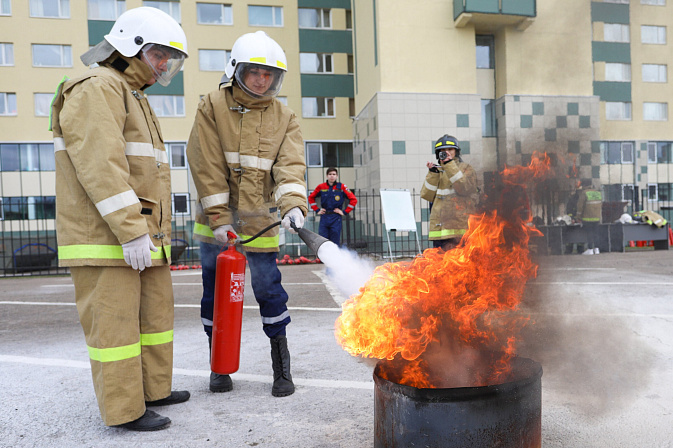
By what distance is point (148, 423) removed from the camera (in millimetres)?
2623

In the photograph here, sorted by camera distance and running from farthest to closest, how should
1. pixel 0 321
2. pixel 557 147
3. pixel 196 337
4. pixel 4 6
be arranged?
pixel 4 6 < pixel 0 321 < pixel 196 337 < pixel 557 147

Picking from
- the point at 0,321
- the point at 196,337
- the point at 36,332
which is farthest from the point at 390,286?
the point at 0,321

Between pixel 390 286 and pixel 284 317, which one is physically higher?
pixel 390 286

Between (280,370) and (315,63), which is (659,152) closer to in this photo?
(315,63)

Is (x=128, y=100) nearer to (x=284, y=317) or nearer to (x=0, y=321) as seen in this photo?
(x=284, y=317)

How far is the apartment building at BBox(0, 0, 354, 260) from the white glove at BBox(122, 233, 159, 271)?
19.8 m

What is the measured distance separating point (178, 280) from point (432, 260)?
8509mm

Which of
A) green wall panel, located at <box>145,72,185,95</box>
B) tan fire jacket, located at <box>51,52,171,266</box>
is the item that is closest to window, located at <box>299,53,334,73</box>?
green wall panel, located at <box>145,72,185,95</box>

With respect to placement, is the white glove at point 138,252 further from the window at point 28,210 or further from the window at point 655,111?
the window at point 655,111

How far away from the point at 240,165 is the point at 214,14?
2390 centimetres

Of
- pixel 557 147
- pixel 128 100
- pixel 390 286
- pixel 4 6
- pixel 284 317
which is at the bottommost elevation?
pixel 284 317

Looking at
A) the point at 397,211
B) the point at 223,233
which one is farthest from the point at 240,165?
the point at 397,211

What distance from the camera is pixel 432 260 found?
2248mm

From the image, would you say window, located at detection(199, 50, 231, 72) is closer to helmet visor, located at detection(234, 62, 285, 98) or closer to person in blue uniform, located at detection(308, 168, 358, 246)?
person in blue uniform, located at detection(308, 168, 358, 246)
